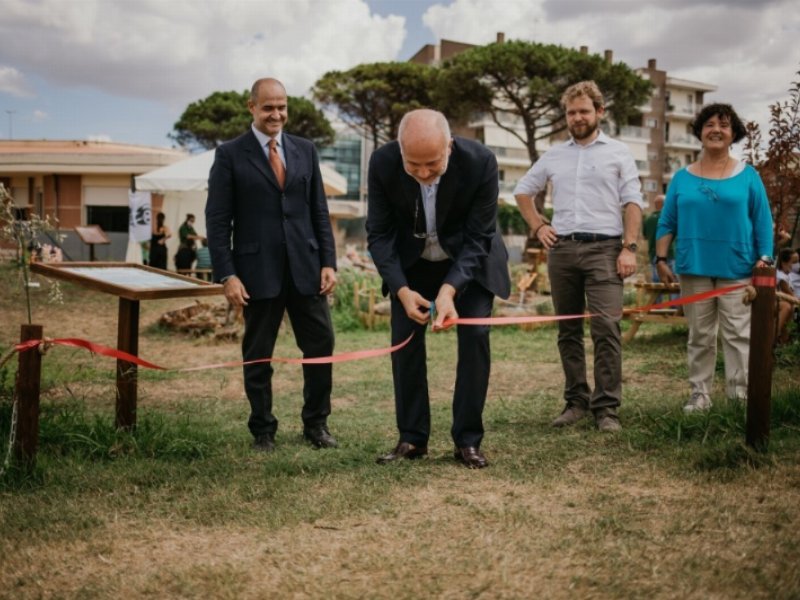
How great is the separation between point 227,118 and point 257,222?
124ft

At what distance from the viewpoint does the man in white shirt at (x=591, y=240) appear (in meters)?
4.89

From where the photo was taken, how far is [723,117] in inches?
196

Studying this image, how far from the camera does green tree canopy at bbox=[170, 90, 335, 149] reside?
3950 centimetres

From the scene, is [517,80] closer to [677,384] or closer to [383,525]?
[677,384]

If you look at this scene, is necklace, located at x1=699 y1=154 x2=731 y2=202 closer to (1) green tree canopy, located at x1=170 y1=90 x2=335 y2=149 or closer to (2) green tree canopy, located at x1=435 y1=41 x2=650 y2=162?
(2) green tree canopy, located at x1=435 y1=41 x2=650 y2=162

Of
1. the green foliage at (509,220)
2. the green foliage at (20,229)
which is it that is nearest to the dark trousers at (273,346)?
the green foliage at (20,229)

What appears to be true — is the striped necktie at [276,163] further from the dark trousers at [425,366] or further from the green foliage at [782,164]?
the green foliage at [782,164]

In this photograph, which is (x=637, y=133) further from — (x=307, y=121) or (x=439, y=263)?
(x=439, y=263)

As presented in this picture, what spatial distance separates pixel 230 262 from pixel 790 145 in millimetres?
4785

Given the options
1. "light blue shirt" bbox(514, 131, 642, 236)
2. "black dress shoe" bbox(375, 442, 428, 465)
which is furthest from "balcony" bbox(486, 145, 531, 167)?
"black dress shoe" bbox(375, 442, 428, 465)

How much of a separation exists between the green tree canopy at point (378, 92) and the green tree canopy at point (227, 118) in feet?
9.99

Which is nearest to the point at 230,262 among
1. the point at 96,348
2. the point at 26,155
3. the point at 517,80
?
the point at 96,348

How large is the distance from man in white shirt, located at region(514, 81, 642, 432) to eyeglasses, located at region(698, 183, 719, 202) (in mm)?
372

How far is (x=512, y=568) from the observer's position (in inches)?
106
